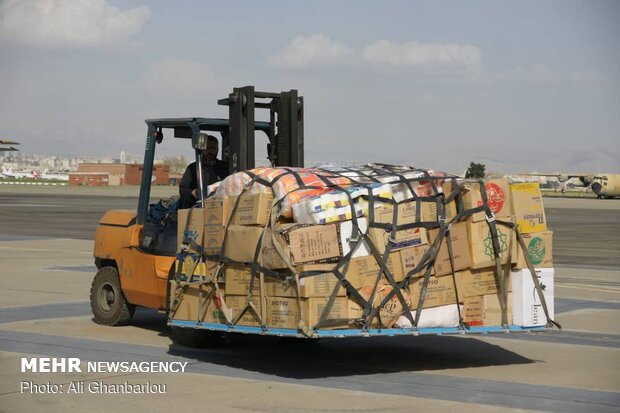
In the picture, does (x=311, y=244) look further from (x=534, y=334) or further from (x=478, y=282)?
(x=534, y=334)

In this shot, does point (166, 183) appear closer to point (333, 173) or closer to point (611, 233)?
point (611, 233)

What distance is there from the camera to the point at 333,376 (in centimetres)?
915

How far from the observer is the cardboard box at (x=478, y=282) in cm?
933

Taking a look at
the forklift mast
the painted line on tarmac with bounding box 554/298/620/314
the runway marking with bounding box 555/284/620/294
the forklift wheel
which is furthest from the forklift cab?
the runway marking with bounding box 555/284/620/294

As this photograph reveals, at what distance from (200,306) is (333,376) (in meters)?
1.48

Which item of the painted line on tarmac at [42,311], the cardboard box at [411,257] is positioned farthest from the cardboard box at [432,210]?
the painted line on tarmac at [42,311]

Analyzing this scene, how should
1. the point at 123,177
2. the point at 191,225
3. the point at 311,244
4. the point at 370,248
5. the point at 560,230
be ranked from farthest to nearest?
the point at 123,177
the point at 560,230
the point at 191,225
the point at 370,248
the point at 311,244

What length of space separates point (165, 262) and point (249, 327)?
6.64ft

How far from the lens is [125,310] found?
11828 millimetres

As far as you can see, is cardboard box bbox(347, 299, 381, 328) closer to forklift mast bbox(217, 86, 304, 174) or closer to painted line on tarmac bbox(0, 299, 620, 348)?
forklift mast bbox(217, 86, 304, 174)

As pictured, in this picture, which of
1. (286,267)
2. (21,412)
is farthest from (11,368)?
(286,267)

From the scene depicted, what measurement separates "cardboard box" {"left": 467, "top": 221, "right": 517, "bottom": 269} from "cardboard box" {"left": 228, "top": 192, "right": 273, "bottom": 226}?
1819mm

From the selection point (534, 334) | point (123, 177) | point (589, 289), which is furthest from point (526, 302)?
point (123, 177)

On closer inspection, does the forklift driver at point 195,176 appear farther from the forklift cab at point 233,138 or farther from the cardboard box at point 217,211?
the cardboard box at point 217,211
